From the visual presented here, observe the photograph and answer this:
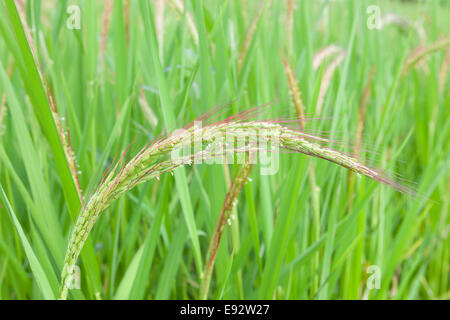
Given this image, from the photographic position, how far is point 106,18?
3.12 feet

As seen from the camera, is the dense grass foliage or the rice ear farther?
the dense grass foliage

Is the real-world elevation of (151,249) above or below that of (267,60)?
below

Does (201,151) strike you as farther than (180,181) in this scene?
No

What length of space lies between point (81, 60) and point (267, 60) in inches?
18.5

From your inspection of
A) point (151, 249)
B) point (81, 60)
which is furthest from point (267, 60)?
point (151, 249)

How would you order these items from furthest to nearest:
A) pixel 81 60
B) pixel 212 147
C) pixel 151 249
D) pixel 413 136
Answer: pixel 413 136 → pixel 81 60 → pixel 151 249 → pixel 212 147

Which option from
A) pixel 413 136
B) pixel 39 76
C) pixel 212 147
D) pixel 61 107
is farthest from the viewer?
pixel 413 136

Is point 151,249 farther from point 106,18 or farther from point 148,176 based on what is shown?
point 106,18

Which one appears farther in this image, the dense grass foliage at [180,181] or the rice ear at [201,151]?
the dense grass foliage at [180,181]

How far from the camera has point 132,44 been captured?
94 cm

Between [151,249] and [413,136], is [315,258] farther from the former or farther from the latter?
[413,136]

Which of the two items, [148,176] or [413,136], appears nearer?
[148,176]
